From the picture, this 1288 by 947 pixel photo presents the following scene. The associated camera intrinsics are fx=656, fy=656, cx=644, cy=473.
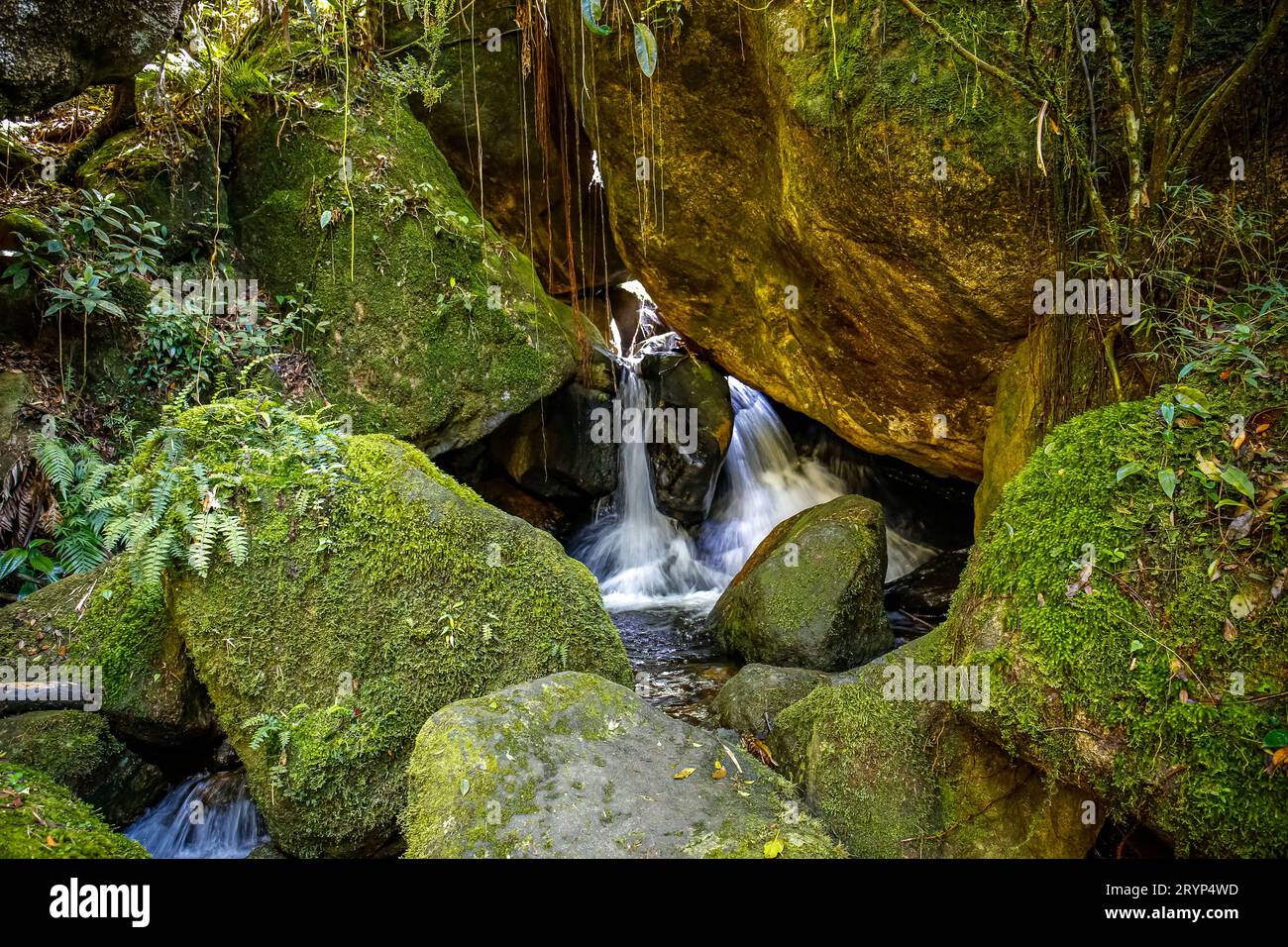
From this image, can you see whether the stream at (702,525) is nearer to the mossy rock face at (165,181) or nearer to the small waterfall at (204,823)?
the small waterfall at (204,823)

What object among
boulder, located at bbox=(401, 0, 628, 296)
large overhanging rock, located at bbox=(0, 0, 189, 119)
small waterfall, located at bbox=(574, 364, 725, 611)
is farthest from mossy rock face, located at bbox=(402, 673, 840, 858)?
boulder, located at bbox=(401, 0, 628, 296)

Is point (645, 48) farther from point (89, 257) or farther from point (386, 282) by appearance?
point (89, 257)

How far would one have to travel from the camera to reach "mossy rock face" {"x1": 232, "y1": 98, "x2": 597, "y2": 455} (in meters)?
6.26

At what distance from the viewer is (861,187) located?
463cm

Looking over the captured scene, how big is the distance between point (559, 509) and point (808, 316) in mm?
4173

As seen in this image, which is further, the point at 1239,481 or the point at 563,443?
the point at 563,443

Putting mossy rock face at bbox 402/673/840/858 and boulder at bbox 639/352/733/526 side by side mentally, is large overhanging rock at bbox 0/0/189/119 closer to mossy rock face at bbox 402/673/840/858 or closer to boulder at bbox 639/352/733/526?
mossy rock face at bbox 402/673/840/858

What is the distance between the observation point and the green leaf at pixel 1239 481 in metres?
2.31

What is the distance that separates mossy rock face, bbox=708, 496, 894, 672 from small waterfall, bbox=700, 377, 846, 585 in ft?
7.25

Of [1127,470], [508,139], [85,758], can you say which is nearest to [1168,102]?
[1127,470]

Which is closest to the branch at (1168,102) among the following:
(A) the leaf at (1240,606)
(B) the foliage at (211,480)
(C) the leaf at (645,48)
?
(A) the leaf at (1240,606)

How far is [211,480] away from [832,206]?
447 centimetres

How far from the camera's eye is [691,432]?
28.0ft
